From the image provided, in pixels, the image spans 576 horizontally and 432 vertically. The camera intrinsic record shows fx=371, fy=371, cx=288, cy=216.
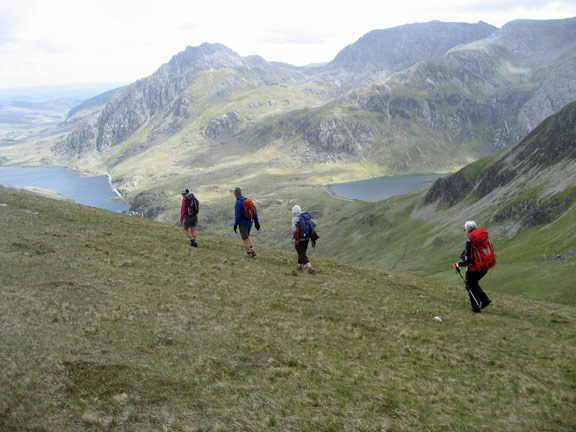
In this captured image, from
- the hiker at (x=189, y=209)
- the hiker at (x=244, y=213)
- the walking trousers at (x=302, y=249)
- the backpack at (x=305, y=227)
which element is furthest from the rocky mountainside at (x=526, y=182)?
the hiker at (x=189, y=209)

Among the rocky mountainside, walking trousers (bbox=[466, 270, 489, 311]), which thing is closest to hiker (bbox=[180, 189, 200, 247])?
walking trousers (bbox=[466, 270, 489, 311])

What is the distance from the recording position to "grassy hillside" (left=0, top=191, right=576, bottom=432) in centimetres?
938

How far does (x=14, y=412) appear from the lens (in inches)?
333

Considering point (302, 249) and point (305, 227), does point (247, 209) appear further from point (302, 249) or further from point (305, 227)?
point (302, 249)

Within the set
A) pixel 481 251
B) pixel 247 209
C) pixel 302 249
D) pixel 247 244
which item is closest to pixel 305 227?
pixel 302 249

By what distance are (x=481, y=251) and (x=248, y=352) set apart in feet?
42.7

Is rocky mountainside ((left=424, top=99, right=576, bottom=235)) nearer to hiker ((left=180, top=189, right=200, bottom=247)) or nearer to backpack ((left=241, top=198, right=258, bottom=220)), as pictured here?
backpack ((left=241, top=198, right=258, bottom=220))

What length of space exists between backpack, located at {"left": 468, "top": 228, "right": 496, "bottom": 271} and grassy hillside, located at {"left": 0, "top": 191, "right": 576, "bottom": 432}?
9.83ft

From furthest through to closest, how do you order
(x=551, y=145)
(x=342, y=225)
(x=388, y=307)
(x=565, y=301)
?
(x=342, y=225)
(x=551, y=145)
(x=565, y=301)
(x=388, y=307)

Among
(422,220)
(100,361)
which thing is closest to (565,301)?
(100,361)

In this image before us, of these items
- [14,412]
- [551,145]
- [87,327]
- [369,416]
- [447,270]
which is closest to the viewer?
[14,412]

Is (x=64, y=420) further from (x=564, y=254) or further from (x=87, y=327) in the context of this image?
(x=564, y=254)

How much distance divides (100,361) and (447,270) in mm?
72875

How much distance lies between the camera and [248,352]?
42.6 feet
